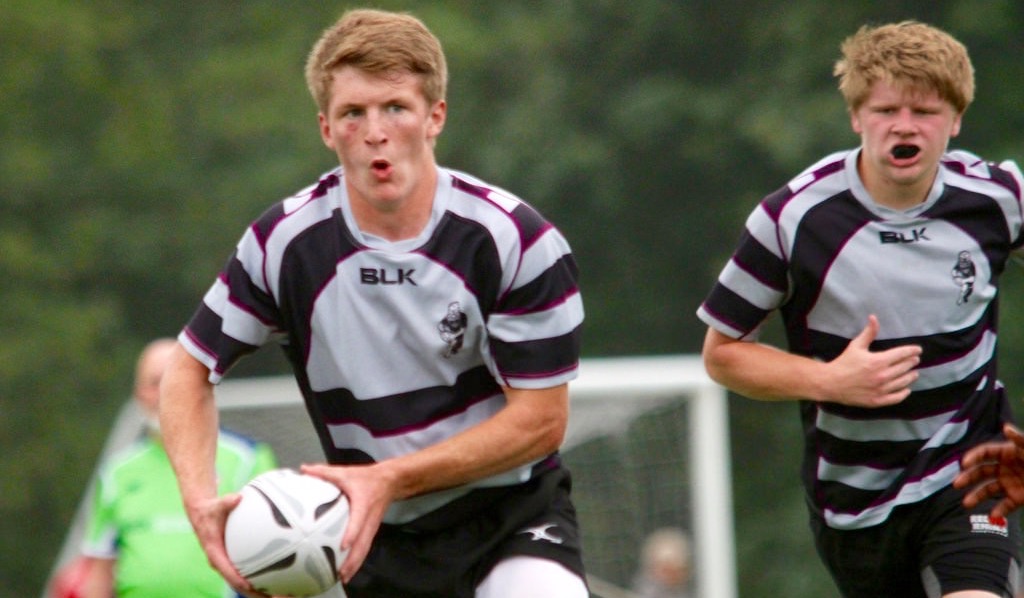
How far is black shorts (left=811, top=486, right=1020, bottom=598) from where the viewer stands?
17.4 ft

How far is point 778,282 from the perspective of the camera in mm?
5445

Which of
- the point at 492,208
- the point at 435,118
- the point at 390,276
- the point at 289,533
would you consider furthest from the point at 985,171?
the point at 289,533

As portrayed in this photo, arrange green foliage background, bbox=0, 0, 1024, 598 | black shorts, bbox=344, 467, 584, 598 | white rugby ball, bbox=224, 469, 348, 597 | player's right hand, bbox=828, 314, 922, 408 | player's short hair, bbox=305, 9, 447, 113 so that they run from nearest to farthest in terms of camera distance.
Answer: white rugby ball, bbox=224, 469, 348, 597
player's short hair, bbox=305, 9, 447, 113
black shorts, bbox=344, 467, 584, 598
player's right hand, bbox=828, 314, 922, 408
green foliage background, bbox=0, 0, 1024, 598

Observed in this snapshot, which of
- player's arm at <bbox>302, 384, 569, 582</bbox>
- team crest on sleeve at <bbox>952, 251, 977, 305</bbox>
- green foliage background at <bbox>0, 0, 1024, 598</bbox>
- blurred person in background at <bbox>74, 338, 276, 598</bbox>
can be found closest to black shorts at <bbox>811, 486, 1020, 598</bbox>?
team crest on sleeve at <bbox>952, 251, 977, 305</bbox>

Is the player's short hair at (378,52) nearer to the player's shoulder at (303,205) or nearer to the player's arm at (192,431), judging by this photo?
the player's shoulder at (303,205)

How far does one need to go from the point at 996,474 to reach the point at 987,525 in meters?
0.14

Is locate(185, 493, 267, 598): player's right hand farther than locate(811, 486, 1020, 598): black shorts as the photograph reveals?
No

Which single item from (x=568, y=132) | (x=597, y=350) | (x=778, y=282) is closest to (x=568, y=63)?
(x=568, y=132)

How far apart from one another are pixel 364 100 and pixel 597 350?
1681 centimetres

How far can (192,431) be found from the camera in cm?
503

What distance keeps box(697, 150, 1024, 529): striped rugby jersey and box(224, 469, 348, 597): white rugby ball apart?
147cm

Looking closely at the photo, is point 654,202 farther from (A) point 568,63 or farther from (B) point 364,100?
(B) point 364,100

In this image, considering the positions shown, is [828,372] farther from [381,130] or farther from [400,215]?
[381,130]

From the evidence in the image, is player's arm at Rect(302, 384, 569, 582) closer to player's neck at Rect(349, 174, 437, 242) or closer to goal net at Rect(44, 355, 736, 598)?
player's neck at Rect(349, 174, 437, 242)
